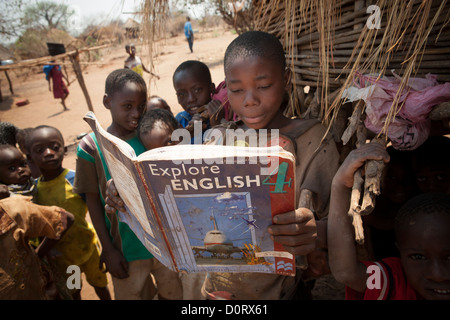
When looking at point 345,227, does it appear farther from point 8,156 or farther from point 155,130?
point 8,156

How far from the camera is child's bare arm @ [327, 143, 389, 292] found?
3.10 ft

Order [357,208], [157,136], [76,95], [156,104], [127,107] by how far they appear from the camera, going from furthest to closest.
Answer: [76,95] < [156,104] < [127,107] < [157,136] < [357,208]

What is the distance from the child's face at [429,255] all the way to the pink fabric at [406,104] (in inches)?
12.5

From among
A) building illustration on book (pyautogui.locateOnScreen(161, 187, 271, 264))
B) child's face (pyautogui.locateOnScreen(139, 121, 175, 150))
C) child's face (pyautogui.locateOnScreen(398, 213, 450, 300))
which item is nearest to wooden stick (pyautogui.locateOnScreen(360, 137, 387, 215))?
building illustration on book (pyautogui.locateOnScreen(161, 187, 271, 264))

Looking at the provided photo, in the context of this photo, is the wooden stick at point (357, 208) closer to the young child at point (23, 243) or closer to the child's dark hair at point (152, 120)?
the child's dark hair at point (152, 120)

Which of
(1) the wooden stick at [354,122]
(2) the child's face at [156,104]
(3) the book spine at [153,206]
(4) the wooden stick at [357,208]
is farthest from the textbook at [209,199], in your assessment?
(2) the child's face at [156,104]

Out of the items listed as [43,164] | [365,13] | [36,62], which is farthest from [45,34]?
[365,13]

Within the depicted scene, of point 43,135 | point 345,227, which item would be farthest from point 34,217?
point 345,227

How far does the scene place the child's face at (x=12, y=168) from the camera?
6.54 feet

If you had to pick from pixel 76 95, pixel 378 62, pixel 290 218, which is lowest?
pixel 76 95

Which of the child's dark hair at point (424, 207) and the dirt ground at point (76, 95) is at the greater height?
the child's dark hair at point (424, 207)

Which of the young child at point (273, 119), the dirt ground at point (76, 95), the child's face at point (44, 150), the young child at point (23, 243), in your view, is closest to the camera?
the young child at point (273, 119)

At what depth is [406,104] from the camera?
1.15 metres

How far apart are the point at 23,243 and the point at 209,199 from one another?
127 cm
